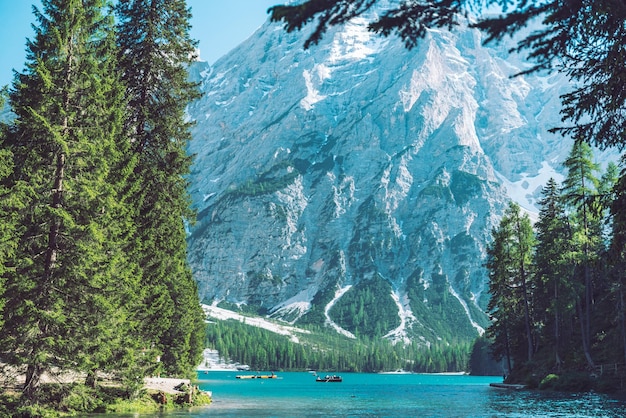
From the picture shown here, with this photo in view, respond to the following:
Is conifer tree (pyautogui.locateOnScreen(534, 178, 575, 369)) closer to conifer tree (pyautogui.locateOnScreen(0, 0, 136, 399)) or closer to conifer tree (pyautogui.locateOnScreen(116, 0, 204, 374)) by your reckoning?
conifer tree (pyautogui.locateOnScreen(116, 0, 204, 374))

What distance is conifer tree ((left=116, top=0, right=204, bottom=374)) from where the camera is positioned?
35.2 metres

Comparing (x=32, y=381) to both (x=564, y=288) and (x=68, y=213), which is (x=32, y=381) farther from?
(x=564, y=288)

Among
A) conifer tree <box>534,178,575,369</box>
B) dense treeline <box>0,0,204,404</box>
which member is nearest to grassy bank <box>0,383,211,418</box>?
dense treeline <box>0,0,204,404</box>

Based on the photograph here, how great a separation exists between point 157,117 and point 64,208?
13.7 m

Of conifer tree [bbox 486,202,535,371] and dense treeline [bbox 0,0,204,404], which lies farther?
conifer tree [bbox 486,202,535,371]

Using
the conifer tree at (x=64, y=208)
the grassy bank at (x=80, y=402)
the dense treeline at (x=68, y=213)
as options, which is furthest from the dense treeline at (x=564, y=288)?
the conifer tree at (x=64, y=208)

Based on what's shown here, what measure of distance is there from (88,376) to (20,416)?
5.32 metres

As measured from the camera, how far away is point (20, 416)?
22109mm

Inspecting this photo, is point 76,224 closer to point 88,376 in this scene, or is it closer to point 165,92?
point 88,376

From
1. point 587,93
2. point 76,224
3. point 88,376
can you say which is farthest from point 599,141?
point 88,376

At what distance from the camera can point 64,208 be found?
79.4 feet

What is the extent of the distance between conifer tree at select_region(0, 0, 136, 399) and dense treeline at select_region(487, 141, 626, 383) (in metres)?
36.6

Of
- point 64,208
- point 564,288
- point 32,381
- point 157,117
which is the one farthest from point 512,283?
point 32,381

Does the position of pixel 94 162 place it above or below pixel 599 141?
above
